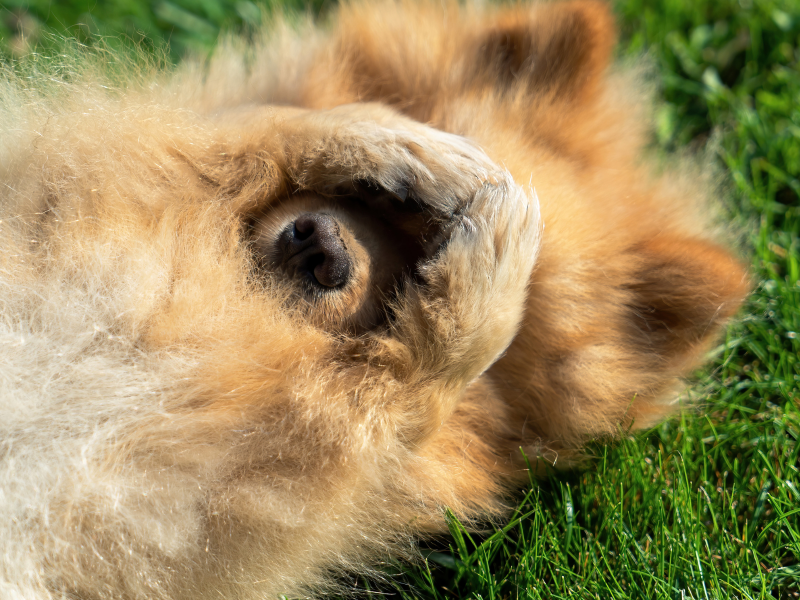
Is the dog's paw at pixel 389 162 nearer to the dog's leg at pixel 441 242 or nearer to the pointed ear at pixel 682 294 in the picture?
the dog's leg at pixel 441 242

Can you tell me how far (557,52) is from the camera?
2.15 metres

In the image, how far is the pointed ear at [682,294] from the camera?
1.87m

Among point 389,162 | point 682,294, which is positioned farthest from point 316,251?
point 682,294

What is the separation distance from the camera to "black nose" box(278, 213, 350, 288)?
164cm

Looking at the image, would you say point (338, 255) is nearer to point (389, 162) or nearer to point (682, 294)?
point (389, 162)

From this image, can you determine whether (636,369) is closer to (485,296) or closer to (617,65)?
(485,296)

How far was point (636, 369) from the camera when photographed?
1946 millimetres

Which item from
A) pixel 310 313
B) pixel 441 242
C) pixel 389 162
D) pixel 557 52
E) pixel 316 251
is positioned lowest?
pixel 310 313

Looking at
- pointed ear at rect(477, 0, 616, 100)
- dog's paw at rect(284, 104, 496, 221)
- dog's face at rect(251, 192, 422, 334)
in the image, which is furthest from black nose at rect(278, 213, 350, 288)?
pointed ear at rect(477, 0, 616, 100)

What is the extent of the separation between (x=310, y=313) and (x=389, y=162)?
46 centimetres

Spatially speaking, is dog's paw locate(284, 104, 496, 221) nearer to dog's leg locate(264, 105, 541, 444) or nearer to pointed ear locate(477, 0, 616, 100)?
dog's leg locate(264, 105, 541, 444)

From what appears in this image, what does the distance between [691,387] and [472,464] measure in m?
0.90

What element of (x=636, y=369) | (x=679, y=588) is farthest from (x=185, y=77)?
(x=679, y=588)

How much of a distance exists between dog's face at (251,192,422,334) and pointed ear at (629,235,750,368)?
2.36ft
